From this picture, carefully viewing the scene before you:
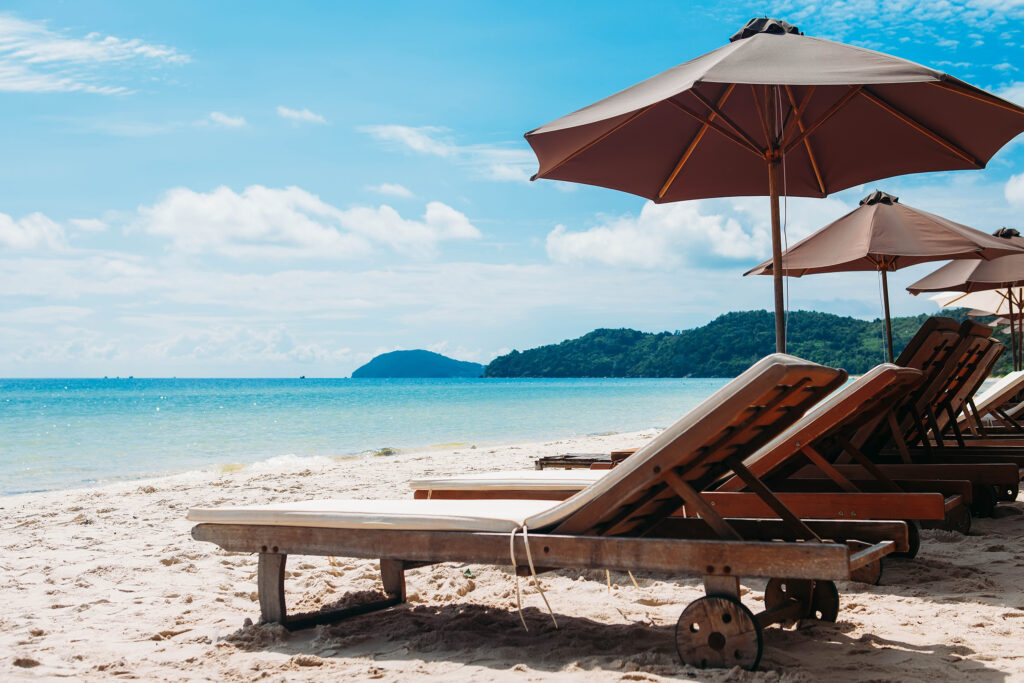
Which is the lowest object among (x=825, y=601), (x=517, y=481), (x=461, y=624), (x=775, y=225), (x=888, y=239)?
(x=461, y=624)

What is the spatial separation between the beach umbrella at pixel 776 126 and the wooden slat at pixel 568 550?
2068 millimetres

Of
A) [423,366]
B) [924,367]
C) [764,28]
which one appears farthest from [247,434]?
[423,366]

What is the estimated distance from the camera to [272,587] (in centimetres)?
321

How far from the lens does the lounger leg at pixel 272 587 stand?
319cm

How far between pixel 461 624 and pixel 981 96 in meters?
3.42

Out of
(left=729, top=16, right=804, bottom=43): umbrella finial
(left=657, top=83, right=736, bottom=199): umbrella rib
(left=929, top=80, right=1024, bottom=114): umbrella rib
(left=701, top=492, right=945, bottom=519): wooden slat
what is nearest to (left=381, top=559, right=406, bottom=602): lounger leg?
(left=701, top=492, right=945, bottom=519): wooden slat

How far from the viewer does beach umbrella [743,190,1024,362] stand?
22.7ft

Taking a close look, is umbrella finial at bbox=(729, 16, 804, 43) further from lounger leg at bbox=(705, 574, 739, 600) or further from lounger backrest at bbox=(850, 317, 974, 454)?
lounger leg at bbox=(705, 574, 739, 600)

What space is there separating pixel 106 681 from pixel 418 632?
106 cm

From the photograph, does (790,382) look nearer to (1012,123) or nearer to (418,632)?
(418,632)

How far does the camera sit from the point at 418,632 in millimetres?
3152

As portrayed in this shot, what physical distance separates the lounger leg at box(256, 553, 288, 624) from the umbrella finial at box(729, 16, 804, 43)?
12.0 feet

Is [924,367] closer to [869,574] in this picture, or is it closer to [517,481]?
[869,574]

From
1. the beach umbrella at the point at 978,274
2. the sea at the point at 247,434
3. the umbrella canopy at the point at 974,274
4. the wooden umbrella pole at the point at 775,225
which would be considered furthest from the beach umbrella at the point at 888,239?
the sea at the point at 247,434
